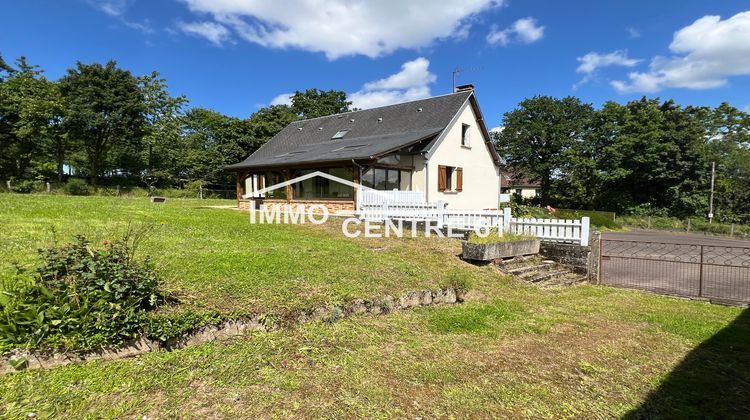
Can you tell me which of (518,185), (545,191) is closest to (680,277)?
(545,191)

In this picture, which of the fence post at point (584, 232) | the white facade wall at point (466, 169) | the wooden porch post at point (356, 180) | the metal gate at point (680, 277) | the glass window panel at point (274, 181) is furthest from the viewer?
the glass window panel at point (274, 181)

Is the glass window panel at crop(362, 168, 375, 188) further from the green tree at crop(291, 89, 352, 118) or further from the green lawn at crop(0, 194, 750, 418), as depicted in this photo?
the green tree at crop(291, 89, 352, 118)

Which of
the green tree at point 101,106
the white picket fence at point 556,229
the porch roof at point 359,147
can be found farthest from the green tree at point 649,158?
the green tree at point 101,106

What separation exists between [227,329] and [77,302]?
131 centimetres

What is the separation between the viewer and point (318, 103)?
44281 mm

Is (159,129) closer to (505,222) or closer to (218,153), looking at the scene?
(218,153)

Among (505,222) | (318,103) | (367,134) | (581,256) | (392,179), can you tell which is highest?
(318,103)

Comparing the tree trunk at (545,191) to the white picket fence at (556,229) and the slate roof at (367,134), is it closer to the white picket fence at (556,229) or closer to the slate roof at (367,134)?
the slate roof at (367,134)

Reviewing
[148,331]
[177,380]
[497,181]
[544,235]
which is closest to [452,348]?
[177,380]

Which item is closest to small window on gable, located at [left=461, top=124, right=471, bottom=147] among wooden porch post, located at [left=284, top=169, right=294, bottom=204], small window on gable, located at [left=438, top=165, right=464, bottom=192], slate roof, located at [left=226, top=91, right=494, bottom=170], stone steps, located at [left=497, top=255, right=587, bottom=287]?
slate roof, located at [left=226, top=91, right=494, bottom=170]

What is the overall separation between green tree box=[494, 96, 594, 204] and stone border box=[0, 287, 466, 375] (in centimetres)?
3751

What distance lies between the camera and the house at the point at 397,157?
53.3 ft

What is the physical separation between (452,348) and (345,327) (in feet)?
4.12

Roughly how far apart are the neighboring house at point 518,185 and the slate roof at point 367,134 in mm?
26735
